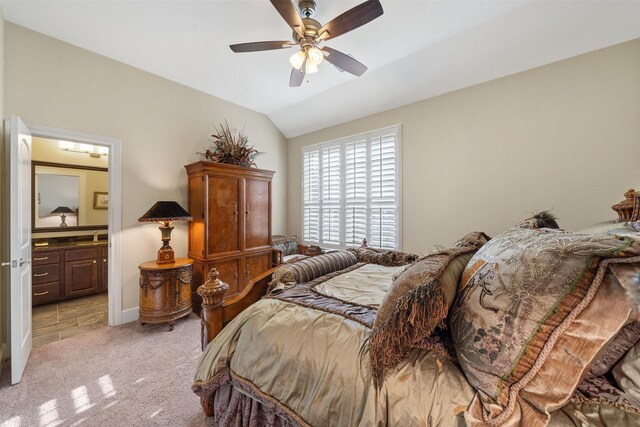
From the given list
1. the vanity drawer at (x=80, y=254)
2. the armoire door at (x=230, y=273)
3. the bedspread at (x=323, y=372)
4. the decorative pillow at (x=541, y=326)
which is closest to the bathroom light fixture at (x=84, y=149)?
the vanity drawer at (x=80, y=254)

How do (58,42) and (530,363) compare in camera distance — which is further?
(58,42)

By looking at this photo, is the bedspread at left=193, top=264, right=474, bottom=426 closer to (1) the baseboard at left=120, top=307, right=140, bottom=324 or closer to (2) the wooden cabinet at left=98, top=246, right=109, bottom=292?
(1) the baseboard at left=120, top=307, right=140, bottom=324

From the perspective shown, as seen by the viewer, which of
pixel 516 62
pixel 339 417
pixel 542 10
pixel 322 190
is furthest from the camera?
pixel 322 190

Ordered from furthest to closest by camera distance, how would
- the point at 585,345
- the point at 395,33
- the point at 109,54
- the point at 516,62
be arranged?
the point at 109,54, the point at 516,62, the point at 395,33, the point at 585,345

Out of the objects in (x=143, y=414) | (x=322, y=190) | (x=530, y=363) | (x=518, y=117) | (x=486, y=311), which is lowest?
(x=143, y=414)

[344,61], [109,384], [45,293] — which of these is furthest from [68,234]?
[344,61]

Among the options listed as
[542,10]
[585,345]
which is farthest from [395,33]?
[585,345]

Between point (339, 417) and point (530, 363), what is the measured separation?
71 centimetres

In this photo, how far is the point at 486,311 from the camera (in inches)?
33.3

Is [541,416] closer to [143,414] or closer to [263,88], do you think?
[143,414]

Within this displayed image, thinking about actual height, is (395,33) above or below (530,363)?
above

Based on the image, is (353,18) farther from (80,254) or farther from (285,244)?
(80,254)

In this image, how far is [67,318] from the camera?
10.2 feet

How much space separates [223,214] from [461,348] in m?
3.02
